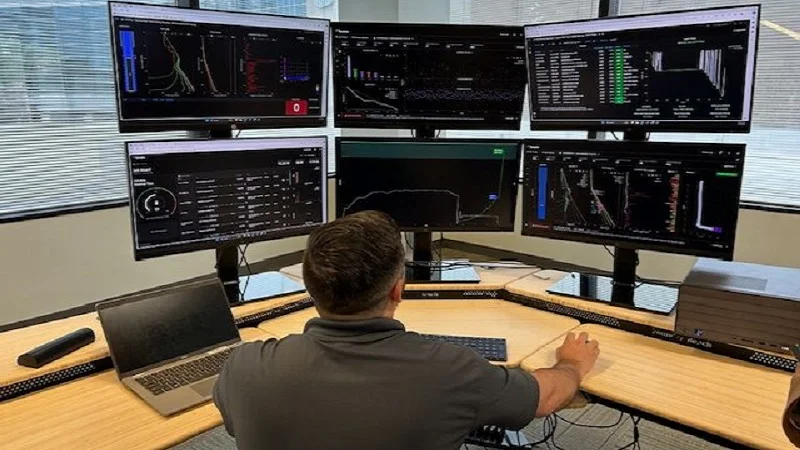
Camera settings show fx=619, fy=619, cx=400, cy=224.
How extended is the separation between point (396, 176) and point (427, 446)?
4.08 feet

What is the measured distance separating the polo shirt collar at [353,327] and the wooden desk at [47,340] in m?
0.86

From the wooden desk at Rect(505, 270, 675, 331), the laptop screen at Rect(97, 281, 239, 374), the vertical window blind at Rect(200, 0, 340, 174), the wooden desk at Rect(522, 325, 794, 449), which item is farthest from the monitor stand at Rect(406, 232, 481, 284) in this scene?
the vertical window blind at Rect(200, 0, 340, 174)

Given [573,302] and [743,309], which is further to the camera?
[573,302]

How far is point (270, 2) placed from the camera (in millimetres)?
3869

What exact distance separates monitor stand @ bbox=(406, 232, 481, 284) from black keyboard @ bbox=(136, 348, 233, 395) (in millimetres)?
796

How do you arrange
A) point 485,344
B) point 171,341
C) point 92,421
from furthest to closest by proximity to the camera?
point 485,344 → point 171,341 → point 92,421

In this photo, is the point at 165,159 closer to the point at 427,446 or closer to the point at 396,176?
the point at 396,176

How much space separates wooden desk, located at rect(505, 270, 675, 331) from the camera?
6.02 ft

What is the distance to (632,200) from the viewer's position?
1.92m

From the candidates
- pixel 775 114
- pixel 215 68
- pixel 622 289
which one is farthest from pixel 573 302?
pixel 775 114

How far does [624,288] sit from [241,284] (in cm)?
130

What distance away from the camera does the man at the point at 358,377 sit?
39.8 inches

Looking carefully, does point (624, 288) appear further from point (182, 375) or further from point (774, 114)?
point (774, 114)

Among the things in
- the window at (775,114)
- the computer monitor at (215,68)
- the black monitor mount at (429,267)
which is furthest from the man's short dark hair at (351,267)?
the window at (775,114)
